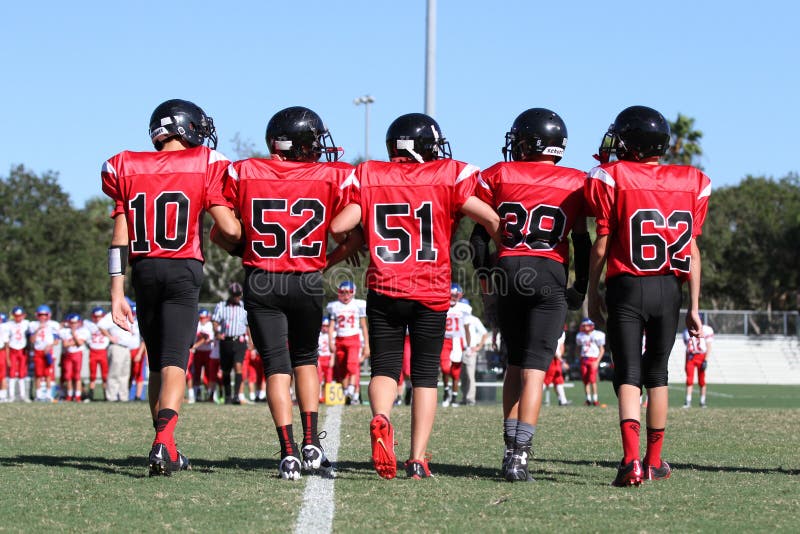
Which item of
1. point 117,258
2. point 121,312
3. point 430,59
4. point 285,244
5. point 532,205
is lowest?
point 121,312

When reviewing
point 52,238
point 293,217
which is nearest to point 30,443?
point 293,217

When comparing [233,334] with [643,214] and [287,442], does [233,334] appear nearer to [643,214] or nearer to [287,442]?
[287,442]

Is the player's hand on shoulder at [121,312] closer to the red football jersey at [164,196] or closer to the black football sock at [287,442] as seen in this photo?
the red football jersey at [164,196]

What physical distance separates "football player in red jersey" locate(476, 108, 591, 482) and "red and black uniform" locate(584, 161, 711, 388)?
235mm

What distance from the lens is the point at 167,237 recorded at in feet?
20.0

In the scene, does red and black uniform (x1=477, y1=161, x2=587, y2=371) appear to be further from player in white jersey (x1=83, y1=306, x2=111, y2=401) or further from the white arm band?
player in white jersey (x1=83, y1=306, x2=111, y2=401)

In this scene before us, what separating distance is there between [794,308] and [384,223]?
54365 mm

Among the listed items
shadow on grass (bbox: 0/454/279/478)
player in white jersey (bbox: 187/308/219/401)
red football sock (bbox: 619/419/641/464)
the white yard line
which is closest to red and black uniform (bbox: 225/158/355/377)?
the white yard line

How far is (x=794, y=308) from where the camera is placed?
2207 inches

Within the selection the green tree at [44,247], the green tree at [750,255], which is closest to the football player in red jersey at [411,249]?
the green tree at [44,247]

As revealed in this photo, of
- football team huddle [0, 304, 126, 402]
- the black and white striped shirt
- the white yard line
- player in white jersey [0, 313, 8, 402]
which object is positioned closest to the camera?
the white yard line

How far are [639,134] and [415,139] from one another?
4.26 ft

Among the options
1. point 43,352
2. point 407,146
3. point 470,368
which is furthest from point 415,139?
point 43,352

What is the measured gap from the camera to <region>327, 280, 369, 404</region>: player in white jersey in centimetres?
1761
